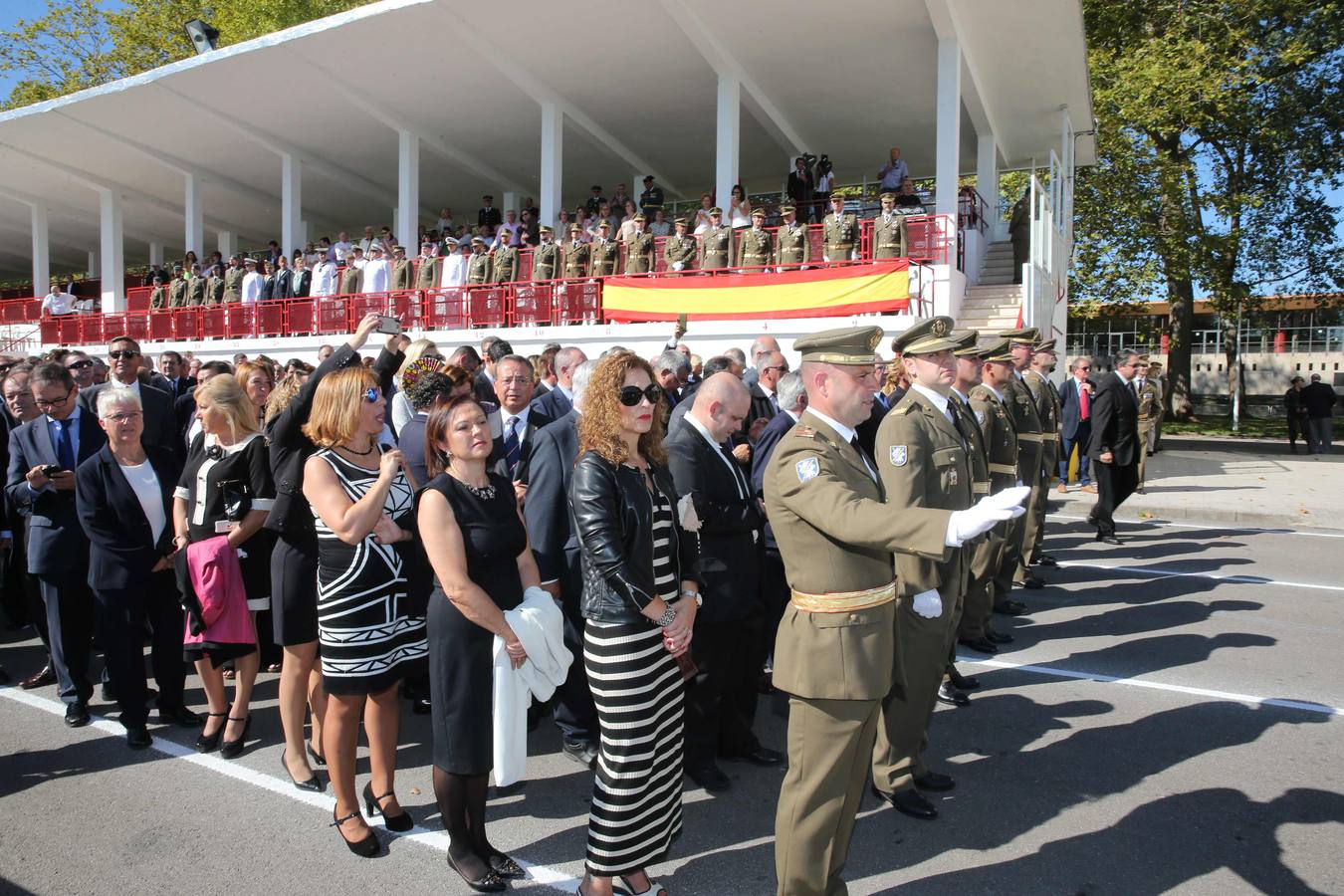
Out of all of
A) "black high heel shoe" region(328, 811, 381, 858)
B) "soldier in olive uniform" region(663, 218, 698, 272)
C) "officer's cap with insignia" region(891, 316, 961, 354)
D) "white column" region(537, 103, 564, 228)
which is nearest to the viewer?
"black high heel shoe" region(328, 811, 381, 858)

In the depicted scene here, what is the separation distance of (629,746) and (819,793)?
25.2 inches

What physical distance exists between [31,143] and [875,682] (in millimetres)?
28540

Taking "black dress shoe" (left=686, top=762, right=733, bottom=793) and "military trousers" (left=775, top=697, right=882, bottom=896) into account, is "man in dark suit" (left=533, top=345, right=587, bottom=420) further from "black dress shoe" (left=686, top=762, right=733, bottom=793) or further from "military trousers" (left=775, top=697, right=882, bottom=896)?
"military trousers" (left=775, top=697, right=882, bottom=896)

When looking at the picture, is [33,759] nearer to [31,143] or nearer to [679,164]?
[679,164]

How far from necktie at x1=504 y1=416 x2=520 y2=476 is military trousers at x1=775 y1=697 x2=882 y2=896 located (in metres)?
2.77

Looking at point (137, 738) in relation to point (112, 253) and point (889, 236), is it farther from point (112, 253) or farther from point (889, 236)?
point (112, 253)

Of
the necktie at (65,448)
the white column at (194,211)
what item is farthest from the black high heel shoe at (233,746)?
the white column at (194,211)

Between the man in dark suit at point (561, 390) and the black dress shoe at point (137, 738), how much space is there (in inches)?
109

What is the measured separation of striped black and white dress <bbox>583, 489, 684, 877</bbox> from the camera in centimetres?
283

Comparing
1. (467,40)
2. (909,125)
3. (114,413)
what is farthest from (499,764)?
(909,125)

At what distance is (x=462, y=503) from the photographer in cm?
294

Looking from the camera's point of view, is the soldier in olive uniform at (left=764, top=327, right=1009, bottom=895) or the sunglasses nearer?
the soldier in olive uniform at (left=764, top=327, right=1009, bottom=895)

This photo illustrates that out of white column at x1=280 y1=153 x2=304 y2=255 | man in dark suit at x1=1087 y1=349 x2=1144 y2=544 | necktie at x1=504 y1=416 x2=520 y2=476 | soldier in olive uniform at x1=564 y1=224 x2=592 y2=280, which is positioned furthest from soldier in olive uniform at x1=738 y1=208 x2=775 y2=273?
white column at x1=280 y1=153 x2=304 y2=255

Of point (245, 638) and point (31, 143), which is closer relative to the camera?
point (245, 638)
